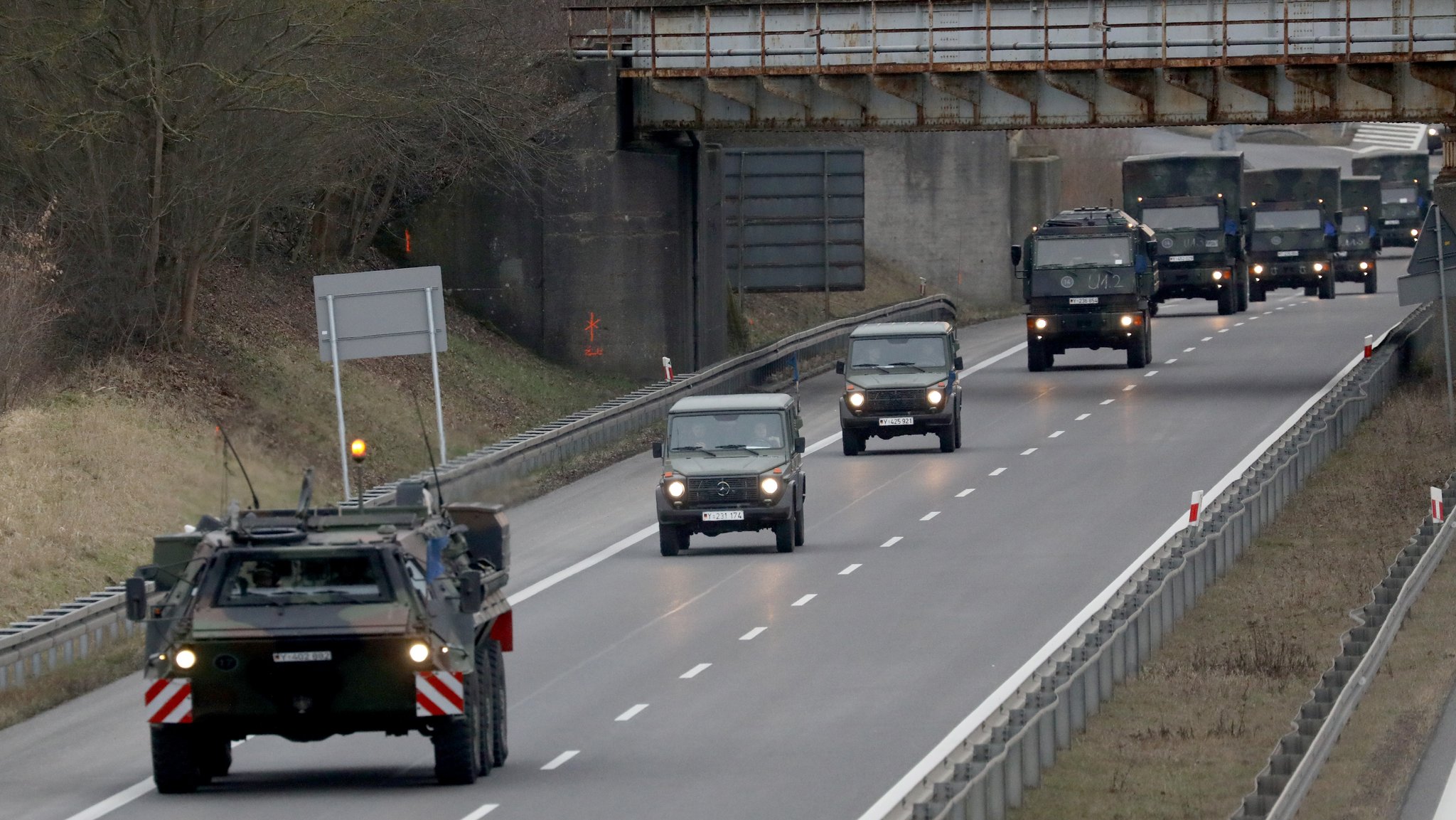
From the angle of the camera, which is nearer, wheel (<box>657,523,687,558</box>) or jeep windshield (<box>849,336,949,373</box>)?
wheel (<box>657,523,687,558</box>)

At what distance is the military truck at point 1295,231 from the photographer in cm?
6794

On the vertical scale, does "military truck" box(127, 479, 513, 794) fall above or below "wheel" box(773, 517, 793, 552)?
above

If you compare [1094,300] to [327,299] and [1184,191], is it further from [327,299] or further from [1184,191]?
[327,299]

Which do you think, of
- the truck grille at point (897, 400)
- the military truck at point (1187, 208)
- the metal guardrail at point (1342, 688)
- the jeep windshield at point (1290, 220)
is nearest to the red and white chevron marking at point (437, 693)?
the metal guardrail at point (1342, 688)

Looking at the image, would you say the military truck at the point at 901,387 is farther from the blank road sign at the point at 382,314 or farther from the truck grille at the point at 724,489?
the truck grille at the point at 724,489

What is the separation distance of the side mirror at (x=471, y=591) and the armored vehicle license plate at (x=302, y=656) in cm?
94

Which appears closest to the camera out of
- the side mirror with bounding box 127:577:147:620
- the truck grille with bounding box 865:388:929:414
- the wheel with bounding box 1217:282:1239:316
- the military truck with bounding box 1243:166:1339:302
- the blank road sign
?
the side mirror with bounding box 127:577:147:620

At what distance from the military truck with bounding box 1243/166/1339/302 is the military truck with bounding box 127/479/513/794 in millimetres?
53359

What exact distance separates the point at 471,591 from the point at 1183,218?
155 feet

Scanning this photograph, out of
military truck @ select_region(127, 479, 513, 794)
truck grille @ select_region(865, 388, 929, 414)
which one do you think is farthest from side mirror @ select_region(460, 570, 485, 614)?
truck grille @ select_region(865, 388, 929, 414)

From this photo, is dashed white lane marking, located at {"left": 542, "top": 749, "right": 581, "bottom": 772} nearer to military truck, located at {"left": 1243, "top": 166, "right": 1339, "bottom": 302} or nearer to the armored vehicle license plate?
the armored vehicle license plate

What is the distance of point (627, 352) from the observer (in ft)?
160

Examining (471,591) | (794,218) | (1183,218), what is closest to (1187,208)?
(1183,218)

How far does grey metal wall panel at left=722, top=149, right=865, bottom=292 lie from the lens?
55938mm
